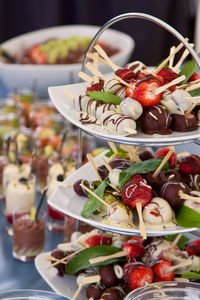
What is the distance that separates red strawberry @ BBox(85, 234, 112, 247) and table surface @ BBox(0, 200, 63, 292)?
210 millimetres

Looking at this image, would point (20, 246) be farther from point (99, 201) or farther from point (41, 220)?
point (99, 201)

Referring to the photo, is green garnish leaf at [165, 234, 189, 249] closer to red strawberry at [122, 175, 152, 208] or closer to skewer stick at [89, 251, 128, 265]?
skewer stick at [89, 251, 128, 265]

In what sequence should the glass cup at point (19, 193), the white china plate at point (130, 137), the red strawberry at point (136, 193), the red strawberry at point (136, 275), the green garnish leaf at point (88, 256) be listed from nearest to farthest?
the white china plate at point (130, 137)
the red strawberry at point (136, 193)
the red strawberry at point (136, 275)
the green garnish leaf at point (88, 256)
the glass cup at point (19, 193)

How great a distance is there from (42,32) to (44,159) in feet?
5.42

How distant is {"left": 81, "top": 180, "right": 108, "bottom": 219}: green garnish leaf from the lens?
115 cm

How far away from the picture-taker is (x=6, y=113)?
8.61 ft

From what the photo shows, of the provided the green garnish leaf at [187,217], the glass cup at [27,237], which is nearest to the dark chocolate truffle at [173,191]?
the green garnish leaf at [187,217]

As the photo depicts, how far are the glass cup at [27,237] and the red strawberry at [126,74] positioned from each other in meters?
0.72

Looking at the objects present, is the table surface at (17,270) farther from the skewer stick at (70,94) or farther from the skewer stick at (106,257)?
the skewer stick at (70,94)

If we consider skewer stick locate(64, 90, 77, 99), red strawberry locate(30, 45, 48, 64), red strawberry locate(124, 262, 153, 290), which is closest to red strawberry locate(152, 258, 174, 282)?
red strawberry locate(124, 262, 153, 290)

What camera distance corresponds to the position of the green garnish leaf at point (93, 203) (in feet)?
3.79

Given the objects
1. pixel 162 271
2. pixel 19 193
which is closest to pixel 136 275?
pixel 162 271

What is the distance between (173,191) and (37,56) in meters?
2.28

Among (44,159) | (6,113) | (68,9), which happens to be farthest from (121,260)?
(68,9)
